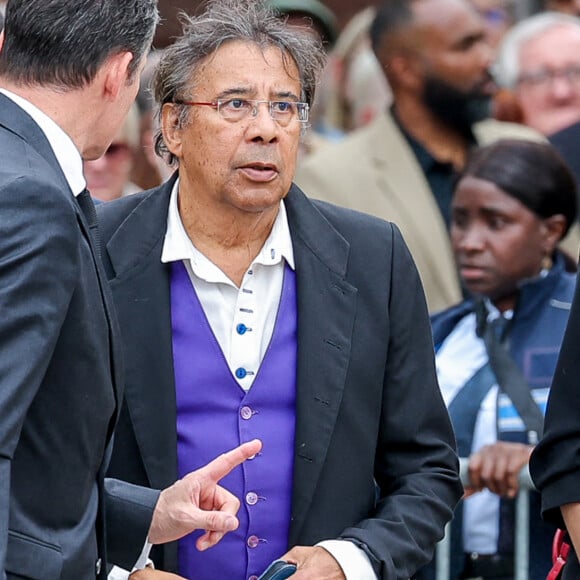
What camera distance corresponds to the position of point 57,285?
2.58 metres

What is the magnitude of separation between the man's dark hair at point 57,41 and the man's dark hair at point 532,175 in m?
2.39

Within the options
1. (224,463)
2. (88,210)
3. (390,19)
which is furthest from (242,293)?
(390,19)

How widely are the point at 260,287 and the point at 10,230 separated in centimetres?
113

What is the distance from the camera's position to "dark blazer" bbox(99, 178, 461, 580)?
3451mm

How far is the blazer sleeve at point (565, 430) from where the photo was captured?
10.1 ft

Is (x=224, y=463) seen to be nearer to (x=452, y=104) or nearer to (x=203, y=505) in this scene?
(x=203, y=505)

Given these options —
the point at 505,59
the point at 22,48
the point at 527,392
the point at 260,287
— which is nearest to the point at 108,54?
the point at 22,48

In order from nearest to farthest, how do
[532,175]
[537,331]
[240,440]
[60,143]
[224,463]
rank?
1. [60,143]
2. [224,463]
3. [240,440]
4. [537,331]
5. [532,175]

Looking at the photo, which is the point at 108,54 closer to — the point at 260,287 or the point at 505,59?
the point at 260,287

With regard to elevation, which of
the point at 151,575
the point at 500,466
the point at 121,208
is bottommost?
the point at 500,466

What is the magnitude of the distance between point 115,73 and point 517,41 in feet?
15.6

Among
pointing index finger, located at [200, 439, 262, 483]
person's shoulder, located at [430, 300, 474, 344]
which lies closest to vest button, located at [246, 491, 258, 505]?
pointing index finger, located at [200, 439, 262, 483]

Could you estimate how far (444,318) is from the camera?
4.80 metres

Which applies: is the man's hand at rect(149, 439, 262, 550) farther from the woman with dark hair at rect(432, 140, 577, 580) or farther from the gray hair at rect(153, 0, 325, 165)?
the woman with dark hair at rect(432, 140, 577, 580)
